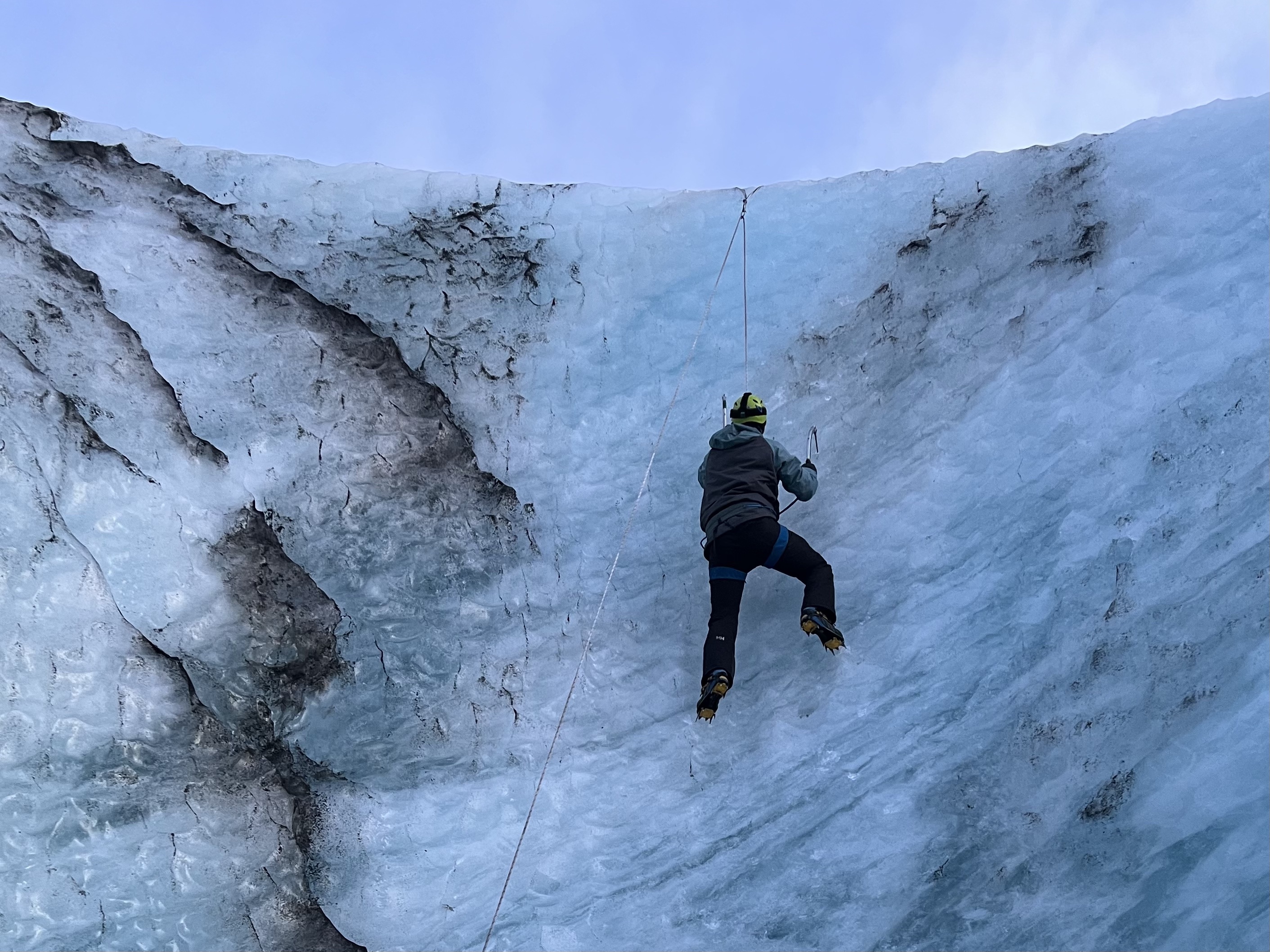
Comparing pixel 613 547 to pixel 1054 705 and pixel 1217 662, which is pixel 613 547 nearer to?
pixel 1054 705

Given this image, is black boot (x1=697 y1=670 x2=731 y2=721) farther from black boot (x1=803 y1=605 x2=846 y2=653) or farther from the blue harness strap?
the blue harness strap

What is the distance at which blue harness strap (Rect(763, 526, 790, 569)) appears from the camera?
4.64m

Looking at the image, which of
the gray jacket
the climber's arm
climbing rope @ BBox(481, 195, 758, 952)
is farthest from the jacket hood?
climbing rope @ BBox(481, 195, 758, 952)

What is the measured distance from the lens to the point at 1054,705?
15.1 ft

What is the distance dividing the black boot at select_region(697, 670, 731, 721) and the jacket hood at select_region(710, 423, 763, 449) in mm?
1123

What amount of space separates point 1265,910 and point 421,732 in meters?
3.56

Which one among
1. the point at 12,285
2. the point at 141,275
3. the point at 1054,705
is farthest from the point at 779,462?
the point at 12,285

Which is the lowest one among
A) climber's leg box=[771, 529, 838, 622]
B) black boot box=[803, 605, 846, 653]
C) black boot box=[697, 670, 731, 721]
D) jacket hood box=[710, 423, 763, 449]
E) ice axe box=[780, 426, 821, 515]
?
black boot box=[697, 670, 731, 721]

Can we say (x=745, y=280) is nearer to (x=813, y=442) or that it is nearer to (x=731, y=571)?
(x=813, y=442)

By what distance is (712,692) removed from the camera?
14.4ft

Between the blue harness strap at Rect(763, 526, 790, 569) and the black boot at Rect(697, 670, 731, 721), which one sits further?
the blue harness strap at Rect(763, 526, 790, 569)

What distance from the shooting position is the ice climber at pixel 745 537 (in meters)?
4.52

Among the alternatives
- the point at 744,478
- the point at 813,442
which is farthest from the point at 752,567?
the point at 813,442

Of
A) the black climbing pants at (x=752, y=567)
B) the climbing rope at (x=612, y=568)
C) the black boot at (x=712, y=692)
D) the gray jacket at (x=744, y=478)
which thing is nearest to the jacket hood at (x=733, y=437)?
the gray jacket at (x=744, y=478)
